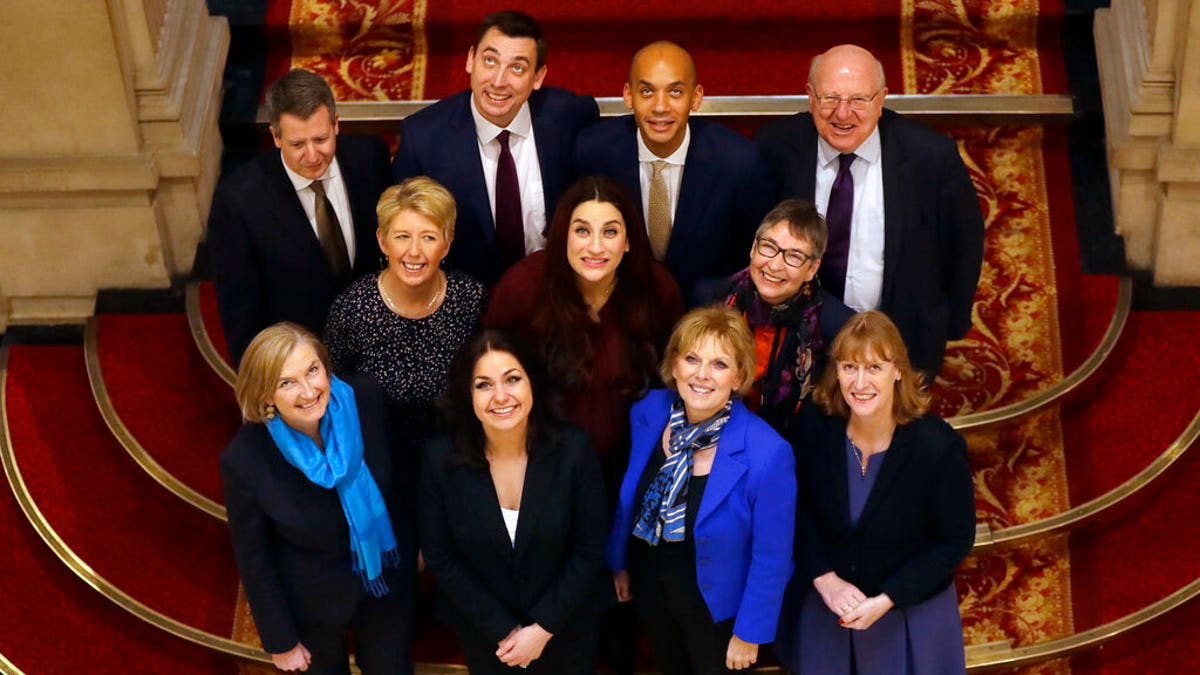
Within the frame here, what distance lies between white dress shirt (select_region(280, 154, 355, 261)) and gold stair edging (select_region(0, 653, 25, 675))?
1.64 meters

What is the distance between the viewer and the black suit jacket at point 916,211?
503 centimetres

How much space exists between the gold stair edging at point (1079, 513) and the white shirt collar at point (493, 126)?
1.83 m

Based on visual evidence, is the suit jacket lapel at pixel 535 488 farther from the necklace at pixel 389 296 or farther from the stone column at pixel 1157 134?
the stone column at pixel 1157 134

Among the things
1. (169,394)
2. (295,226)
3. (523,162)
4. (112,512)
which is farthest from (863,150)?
(112,512)

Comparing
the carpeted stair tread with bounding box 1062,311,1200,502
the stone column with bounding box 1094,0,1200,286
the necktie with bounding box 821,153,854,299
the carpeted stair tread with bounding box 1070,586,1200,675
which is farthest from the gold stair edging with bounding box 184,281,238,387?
the stone column with bounding box 1094,0,1200,286

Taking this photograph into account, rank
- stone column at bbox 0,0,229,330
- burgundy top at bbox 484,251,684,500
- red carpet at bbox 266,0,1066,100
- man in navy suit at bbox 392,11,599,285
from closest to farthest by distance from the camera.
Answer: burgundy top at bbox 484,251,684,500, man in navy suit at bbox 392,11,599,285, stone column at bbox 0,0,229,330, red carpet at bbox 266,0,1066,100

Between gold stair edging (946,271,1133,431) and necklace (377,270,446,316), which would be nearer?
necklace (377,270,446,316)

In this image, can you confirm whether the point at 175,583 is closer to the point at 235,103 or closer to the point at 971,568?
the point at 235,103

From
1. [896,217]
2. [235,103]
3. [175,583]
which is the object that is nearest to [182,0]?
[235,103]

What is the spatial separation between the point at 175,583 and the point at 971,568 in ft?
8.08

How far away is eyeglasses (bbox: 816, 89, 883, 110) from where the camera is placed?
492cm

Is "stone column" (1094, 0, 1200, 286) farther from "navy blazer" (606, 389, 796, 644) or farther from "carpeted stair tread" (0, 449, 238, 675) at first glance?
"carpeted stair tread" (0, 449, 238, 675)

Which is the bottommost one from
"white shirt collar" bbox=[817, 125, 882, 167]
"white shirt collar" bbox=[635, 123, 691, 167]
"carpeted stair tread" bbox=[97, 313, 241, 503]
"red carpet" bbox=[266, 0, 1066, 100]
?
"carpeted stair tread" bbox=[97, 313, 241, 503]

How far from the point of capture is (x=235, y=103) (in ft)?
21.1
